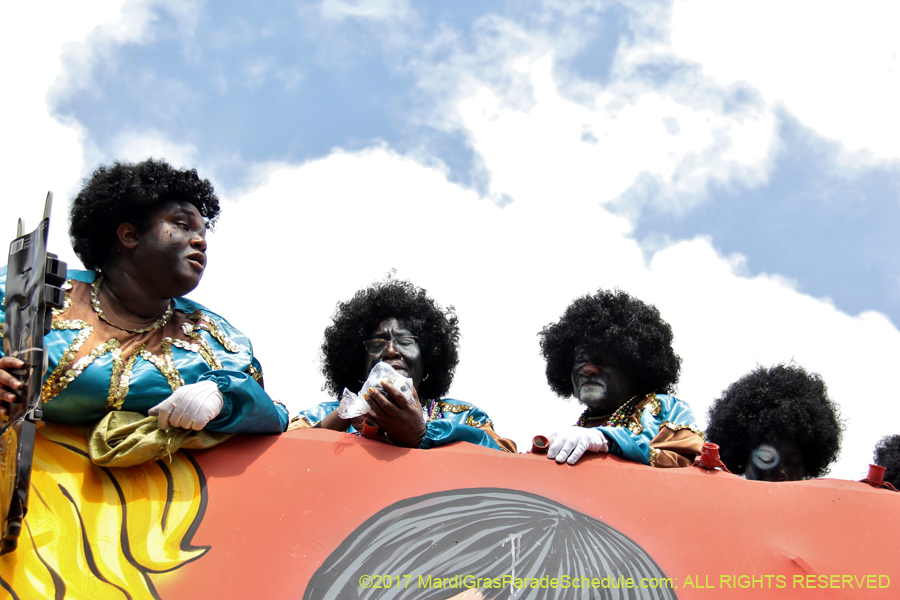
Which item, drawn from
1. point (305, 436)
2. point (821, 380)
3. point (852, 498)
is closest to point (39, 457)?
point (305, 436)

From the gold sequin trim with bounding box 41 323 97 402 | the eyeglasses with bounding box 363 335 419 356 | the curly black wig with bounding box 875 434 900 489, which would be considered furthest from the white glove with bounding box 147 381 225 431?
the curly black wig with bounding box 875 434 900 489

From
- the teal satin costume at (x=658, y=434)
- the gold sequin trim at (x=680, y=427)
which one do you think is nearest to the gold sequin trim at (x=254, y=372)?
the teal satin costume at (x=658, y=434)

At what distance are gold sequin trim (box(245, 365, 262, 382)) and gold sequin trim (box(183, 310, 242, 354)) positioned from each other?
10 cm

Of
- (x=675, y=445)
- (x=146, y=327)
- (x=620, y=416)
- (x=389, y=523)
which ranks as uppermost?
(x=620, y=416)

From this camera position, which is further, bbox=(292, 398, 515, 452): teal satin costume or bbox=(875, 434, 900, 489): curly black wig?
bbox=(875, 434, 900, 489): curly black wig

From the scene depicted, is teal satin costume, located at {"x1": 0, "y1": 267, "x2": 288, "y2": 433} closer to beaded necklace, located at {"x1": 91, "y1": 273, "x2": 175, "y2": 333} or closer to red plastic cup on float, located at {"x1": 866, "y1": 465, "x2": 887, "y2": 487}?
beaded necklace, located at {"x1": 91, "y1": 273, "x2": 175, "y2": 333}

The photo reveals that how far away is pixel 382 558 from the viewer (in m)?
2.98

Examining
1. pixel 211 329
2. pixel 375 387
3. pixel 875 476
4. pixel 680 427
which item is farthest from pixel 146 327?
pixel 875 476

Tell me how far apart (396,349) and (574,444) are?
1.52 meters

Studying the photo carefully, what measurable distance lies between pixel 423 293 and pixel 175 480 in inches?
97.1

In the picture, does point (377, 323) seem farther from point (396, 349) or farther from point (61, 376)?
point (61, 376)

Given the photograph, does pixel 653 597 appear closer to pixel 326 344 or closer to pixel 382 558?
pixel 382 558

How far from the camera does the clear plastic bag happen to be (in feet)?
11.6

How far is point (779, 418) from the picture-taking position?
15.5 ft
